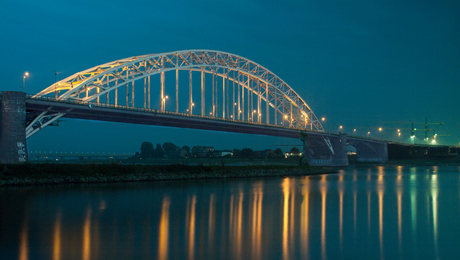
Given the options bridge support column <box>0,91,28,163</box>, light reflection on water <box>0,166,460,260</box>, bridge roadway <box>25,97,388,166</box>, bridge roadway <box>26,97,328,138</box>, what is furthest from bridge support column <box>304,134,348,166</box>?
light reflection on water <box>0,166,460,260</box>

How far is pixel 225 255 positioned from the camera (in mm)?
8781

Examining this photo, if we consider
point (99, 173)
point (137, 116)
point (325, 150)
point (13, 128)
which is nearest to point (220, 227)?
point (99, 173)

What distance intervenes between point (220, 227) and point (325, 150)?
71.6 metres

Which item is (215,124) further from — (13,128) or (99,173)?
(13,128)

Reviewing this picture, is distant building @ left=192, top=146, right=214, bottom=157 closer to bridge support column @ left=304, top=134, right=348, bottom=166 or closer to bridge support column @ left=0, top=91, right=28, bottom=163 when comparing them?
bridge support column @ left=304, top=134, right=348, bottom=166

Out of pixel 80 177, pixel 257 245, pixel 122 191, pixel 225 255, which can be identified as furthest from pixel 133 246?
pixel 80 177

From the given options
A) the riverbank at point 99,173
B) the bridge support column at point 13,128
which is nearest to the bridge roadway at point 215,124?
the bridge support column at point 13,128

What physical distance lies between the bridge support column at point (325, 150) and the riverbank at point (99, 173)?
4297 centimetres

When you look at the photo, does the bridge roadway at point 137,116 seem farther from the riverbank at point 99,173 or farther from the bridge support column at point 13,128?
the riverbank at point 99,173

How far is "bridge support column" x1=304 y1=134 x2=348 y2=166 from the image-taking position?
258ft

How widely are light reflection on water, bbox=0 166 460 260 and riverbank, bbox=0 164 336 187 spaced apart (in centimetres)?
517

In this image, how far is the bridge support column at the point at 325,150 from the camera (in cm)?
7850

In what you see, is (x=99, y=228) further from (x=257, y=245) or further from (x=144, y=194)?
(x=144, y=194)

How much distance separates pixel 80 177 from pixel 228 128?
33629 millimetres
